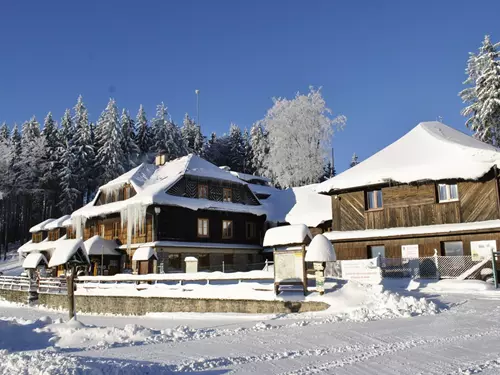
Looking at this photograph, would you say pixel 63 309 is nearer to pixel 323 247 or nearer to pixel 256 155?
pixel 323 247

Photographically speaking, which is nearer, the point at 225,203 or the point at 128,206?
the point at 128,206

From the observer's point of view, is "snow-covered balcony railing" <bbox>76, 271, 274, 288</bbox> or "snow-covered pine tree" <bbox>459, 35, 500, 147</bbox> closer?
"snow-covered balcony railing" <bbox>76, 271, 274, 288</bbox>

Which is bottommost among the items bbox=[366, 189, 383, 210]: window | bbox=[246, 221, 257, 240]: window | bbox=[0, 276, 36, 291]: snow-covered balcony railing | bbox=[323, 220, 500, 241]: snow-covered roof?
bbox=[0, 276, 36, 291]: snow-covered balcony railing

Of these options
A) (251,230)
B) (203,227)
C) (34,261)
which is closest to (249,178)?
(251,230)

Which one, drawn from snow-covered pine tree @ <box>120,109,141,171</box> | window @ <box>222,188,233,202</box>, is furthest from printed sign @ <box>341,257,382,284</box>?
snow-covered pine tree @ <box>120,109,141,171</box>

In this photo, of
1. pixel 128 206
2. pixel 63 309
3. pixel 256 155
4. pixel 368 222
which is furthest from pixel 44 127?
pixel 368 222

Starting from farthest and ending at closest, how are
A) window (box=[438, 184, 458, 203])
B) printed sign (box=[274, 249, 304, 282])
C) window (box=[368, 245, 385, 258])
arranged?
window (box=[368, 245, 385, 258])
window (box=[438, 184, 458, 203])
printed sign (box=[274, 249, 304, 282])

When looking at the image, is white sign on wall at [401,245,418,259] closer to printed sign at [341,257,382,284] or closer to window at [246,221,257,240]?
printed sign at [341,257,382,284]

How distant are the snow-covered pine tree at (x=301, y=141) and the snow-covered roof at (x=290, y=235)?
94.9ft

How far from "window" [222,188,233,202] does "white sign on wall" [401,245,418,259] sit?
1668 centimetres

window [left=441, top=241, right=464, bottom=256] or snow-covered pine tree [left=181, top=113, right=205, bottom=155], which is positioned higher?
snow-covered pine tree [left=181, top=113, right=205, bottom=155]

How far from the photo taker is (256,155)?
6394cm

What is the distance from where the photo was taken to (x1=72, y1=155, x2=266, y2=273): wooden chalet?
33.7 meters

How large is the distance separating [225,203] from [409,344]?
2870 cm
